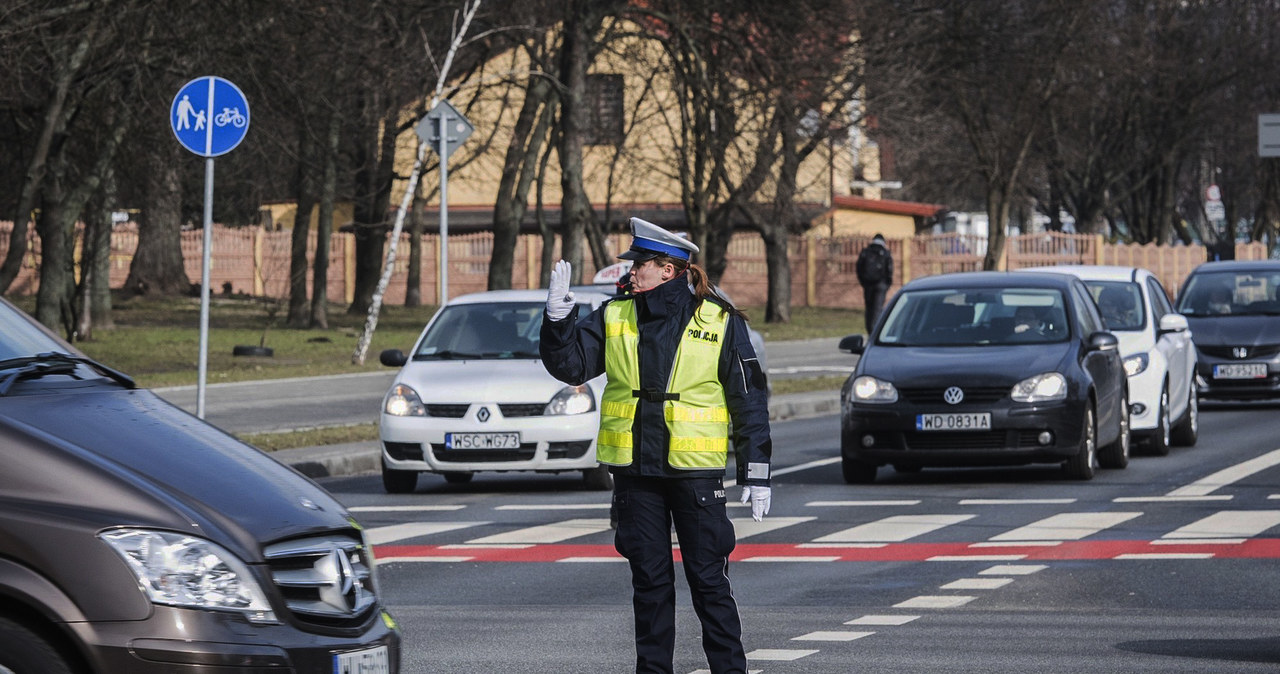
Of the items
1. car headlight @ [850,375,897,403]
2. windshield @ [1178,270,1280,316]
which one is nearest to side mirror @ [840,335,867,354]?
car headlight @ [850,375,897,403]

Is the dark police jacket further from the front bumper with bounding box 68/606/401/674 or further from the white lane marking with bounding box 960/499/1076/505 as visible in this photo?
the white lane marking with bounding box 960/499/1076/505

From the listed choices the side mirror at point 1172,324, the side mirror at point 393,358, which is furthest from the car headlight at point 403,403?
the side mirror at point 1172,324

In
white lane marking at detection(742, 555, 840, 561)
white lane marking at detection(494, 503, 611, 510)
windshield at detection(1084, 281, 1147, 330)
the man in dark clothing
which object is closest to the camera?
white lane marking at detection(742, 555, 840, 561)

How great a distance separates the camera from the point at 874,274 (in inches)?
1533

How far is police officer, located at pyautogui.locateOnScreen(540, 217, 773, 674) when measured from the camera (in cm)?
718

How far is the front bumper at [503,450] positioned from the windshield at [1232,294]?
10.7m

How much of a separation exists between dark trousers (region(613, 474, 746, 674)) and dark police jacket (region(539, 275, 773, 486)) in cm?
9

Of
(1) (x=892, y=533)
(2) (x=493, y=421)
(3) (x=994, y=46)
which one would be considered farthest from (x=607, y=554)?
(3) (x=994, y=46)

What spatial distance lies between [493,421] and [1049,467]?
4.52 metres

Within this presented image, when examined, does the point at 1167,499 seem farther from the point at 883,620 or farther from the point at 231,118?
the point at 231,118

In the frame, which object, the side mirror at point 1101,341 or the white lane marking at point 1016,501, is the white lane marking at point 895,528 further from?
the side mirror at point 1101,341

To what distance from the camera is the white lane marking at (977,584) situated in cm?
1034

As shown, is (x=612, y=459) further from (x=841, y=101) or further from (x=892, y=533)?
(x=841, y=101)

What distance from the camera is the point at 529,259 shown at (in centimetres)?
5934
